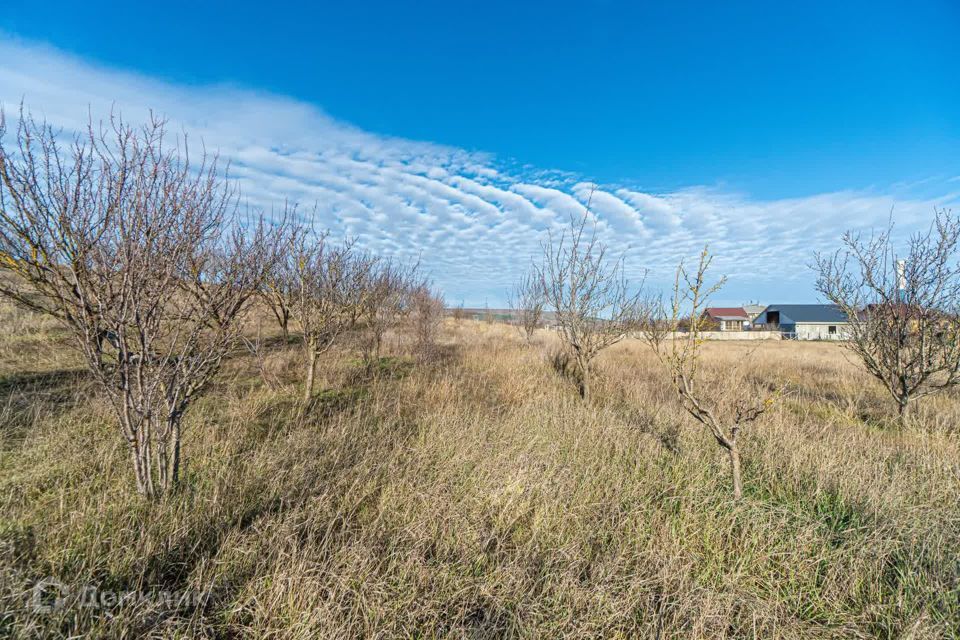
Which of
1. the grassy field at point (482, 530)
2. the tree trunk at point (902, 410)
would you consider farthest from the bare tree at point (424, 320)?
the tree trunk at point (902, 410)

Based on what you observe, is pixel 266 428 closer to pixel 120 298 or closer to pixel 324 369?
pixel 120 298

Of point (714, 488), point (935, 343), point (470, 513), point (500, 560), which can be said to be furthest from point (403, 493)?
point (935, 343)

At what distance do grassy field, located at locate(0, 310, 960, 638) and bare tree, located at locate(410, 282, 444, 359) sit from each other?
589 cm

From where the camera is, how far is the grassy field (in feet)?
6.05

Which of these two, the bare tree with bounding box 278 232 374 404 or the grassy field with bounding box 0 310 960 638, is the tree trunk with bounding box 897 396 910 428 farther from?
the bare tree with bounding box 278 232 374 404

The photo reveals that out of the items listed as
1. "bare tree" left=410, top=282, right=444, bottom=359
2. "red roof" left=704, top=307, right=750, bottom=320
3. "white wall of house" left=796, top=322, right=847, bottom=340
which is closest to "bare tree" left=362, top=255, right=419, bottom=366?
"bare tree" left=410, top=282, right=444, bottom=359

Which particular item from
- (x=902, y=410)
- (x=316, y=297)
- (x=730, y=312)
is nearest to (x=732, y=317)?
(x=730, y=312)

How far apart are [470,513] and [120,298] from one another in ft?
10.2

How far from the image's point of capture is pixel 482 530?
2.53 metres

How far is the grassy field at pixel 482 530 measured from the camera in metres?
1.84

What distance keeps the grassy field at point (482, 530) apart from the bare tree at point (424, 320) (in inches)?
232

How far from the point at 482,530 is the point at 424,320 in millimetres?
8939

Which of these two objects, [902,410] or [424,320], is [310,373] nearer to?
[424,320]

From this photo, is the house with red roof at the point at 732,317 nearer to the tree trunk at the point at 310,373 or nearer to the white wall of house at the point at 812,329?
the white wall of house at the point at 812,329
